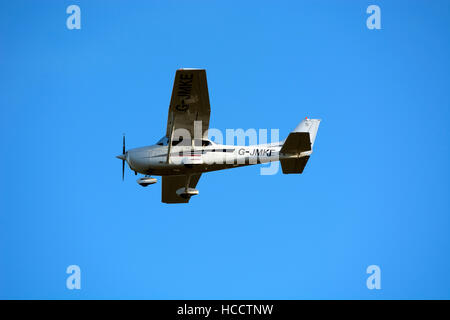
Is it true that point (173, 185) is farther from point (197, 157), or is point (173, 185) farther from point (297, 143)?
point (297, 143)

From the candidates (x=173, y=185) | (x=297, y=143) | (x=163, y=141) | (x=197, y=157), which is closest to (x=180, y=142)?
(x=163, y=141)

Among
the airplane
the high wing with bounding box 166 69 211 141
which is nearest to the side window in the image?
the airplane

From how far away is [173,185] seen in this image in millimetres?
29781

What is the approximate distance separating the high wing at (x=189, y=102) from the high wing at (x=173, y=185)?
3.43 m

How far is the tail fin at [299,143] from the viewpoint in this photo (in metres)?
25.8

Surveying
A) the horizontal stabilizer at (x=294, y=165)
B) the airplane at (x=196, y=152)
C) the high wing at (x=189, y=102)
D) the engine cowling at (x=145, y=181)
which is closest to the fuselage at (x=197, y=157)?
the airplane at (x=196, y=152)

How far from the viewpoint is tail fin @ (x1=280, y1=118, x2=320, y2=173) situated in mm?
25766

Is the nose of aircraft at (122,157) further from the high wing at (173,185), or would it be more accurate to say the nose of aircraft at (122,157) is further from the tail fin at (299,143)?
the tail fin at (299,143)

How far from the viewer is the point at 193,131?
26.4 meters

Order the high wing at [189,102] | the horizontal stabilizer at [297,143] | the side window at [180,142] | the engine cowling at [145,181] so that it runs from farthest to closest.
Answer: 1. the engine cowling at [145,181]
2. the side window at [180,142]
3. the horizontal stabilizer at [297,143]
4. the high wing at [189,102]

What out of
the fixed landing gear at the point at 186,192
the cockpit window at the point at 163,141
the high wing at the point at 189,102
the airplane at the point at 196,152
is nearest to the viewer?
the high wing at the point at 189,102

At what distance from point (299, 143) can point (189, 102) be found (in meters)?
4.13
